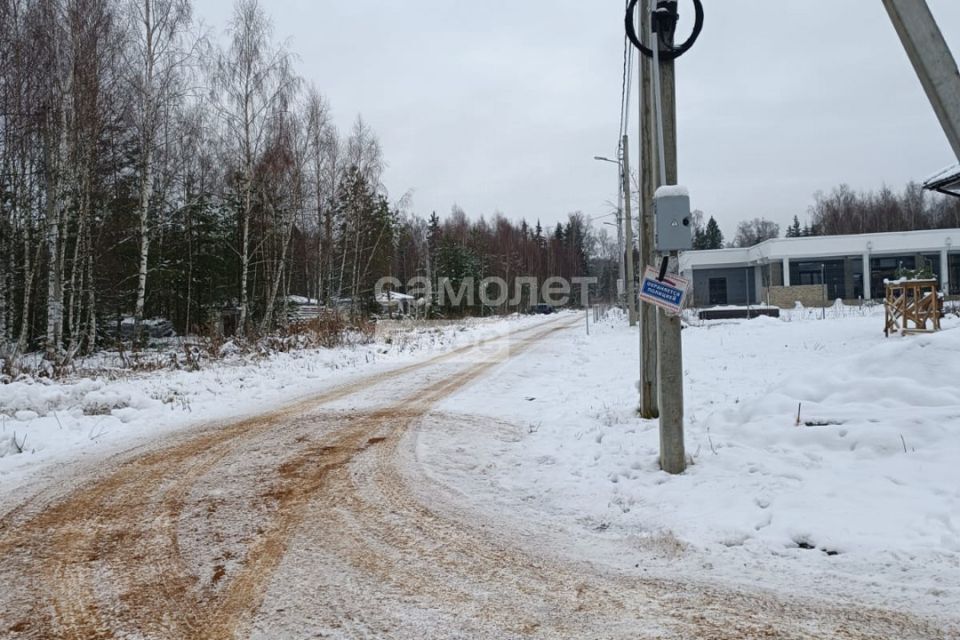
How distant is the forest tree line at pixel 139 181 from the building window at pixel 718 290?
89.0 feet

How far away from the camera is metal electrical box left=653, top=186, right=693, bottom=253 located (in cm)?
407

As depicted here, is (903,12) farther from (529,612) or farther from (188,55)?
(188,55)

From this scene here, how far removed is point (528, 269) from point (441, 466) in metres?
61.3

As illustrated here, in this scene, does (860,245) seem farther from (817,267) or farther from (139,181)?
(139,181)

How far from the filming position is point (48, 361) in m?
12.7

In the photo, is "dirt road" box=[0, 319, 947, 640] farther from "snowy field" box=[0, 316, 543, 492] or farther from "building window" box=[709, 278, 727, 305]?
"building window" box=[709, 278, 727, 305]

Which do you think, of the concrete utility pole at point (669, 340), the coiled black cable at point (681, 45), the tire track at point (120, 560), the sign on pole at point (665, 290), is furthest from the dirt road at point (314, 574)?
the coiled black cable at point (681, 45)

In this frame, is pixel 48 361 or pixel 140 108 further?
pixel 140 108

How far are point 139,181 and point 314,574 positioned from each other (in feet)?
74.8

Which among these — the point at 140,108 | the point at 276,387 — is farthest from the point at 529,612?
the point at 140,108

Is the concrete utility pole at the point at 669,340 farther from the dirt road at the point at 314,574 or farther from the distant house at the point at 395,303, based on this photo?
the distant house at the point at 395,303

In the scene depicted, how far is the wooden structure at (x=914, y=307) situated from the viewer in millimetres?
13055

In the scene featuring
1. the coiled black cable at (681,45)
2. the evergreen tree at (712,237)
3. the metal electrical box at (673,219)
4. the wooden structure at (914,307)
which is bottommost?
the wooden structure at (914,307)

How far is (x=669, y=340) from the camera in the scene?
13.9 feet
